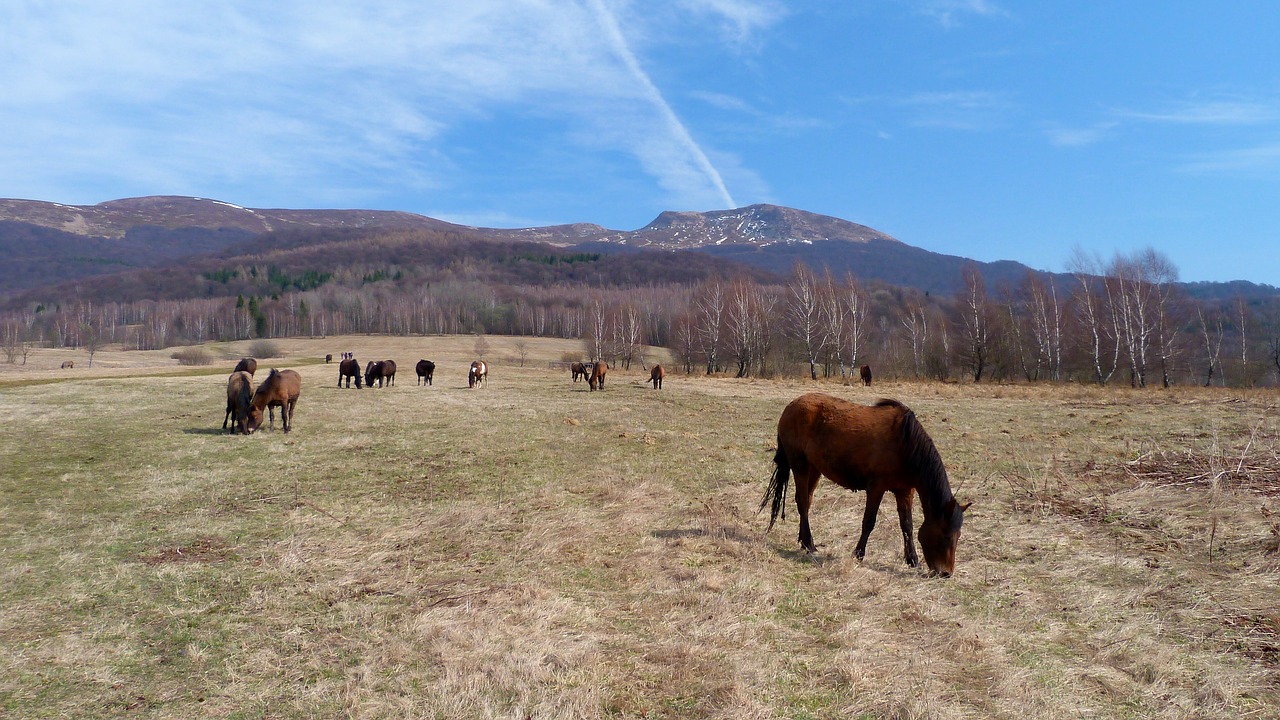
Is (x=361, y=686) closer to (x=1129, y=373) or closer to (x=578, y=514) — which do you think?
(x=578, y=514)

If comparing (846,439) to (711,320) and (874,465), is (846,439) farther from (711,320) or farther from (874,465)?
(711,320)

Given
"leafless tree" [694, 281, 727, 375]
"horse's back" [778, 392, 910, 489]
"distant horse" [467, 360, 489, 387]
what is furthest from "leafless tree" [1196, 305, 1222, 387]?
"horse's back" [778, 392, 910, 489]

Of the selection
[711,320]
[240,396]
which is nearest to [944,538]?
[240,396]

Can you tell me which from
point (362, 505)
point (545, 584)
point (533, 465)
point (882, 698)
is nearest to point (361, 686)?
point (545, 584)

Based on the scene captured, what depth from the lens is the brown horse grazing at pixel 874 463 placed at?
681cm

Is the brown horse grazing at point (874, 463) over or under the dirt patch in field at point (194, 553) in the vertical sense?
over

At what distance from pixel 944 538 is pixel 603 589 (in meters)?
3.77

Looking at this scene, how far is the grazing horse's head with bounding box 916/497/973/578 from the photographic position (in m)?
6.64

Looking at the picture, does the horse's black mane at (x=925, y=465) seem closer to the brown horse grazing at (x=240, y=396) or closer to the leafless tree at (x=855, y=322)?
the brown horse grazing at (x=240, y=396)

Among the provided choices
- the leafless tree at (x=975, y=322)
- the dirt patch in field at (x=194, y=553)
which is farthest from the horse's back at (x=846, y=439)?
the leafless tree at (x=975, y=322)

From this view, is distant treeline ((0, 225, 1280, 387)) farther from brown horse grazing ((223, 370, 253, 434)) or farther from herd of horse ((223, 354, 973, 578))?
herd of horse ((223, 354, 973, 578))

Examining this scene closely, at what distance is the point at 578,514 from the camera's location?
30.2ft

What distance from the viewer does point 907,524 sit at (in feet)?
23.7

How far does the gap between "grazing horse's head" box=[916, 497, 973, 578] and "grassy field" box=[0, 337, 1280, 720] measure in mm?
245
